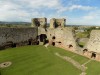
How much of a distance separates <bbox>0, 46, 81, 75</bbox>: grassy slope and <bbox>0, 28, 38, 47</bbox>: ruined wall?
4.29 metres

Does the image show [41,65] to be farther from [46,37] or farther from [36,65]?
[46,37]

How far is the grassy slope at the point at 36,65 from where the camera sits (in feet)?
58.5

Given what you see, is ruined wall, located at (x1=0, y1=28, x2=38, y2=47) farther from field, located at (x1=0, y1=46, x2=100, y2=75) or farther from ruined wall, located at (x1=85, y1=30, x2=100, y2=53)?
ruined wall, located at (x1=85, y1=30, x2=100, y2=53)

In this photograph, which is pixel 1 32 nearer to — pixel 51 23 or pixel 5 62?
pixel 5 62

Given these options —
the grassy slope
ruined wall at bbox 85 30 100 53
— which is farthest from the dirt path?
ruined wall at bbox 85 30 100 53

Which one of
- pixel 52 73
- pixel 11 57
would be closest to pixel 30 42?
pixel 11 57

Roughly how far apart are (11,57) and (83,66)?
10202mm

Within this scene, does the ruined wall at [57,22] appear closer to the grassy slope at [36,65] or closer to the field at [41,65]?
the field at [41,65]

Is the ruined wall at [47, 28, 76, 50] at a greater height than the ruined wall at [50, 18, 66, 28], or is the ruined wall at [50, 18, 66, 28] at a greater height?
the ruined wall at [50, 18, 66, 28]

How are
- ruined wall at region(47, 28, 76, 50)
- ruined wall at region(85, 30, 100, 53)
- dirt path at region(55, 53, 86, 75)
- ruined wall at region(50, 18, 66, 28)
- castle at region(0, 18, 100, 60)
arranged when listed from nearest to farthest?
dirt path at region(55, 53, 86, 75) → ruined wall at region(85, 30, 100, 53) → castle at region(0, 18, 100, 60) → ruined wall at region(47, 28, 76, 50) → ruined wall at region(50, 18, 66, 28)

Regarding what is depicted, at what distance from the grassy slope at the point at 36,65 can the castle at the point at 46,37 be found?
A: 5.09 m

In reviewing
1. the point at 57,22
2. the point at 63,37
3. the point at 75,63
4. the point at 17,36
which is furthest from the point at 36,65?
the point at 57,22

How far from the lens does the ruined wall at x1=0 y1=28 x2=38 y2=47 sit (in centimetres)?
2693

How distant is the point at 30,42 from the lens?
33.1 meters
